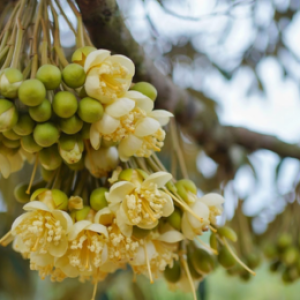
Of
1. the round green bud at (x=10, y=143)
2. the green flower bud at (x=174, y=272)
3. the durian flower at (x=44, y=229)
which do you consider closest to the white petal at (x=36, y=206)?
the durian flower at (x=44, y=229)

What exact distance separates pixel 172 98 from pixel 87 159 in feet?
1.59

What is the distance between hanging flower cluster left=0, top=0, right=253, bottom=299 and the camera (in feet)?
1.82

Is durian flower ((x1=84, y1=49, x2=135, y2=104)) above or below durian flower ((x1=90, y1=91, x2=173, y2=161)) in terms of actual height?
above

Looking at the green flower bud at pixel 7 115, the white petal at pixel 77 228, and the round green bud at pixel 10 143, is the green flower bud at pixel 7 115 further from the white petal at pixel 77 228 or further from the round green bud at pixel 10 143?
the white petal at pixel 77 228

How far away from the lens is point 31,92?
1.70 ft

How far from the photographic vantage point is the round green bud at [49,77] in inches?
21.6

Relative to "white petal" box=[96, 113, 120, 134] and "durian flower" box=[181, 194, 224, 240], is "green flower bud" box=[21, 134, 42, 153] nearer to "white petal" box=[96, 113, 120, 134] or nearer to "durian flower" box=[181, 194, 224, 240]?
"white petal" box=[96, 113, 120, 134]

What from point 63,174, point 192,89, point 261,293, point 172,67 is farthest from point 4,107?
point 261,293

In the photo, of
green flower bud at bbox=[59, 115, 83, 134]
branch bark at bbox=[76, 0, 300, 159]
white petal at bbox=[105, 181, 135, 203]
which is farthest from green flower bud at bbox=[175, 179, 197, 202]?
branch bark at bbox=[76, 0, 300, 159]

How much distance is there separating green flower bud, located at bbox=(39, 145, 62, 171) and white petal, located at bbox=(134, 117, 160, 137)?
0.14 m

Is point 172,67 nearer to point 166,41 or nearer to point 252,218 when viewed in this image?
point 166,41

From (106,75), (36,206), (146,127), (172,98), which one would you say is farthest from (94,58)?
(172,98)

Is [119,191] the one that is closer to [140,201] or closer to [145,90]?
[140,201]

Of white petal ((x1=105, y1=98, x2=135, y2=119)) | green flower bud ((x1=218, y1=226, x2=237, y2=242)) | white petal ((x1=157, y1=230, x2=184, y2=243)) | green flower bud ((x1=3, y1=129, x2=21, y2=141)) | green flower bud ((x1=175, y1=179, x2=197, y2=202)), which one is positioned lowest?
green flower bud ((x1=218, y1=226, x2=237, y2=242))
